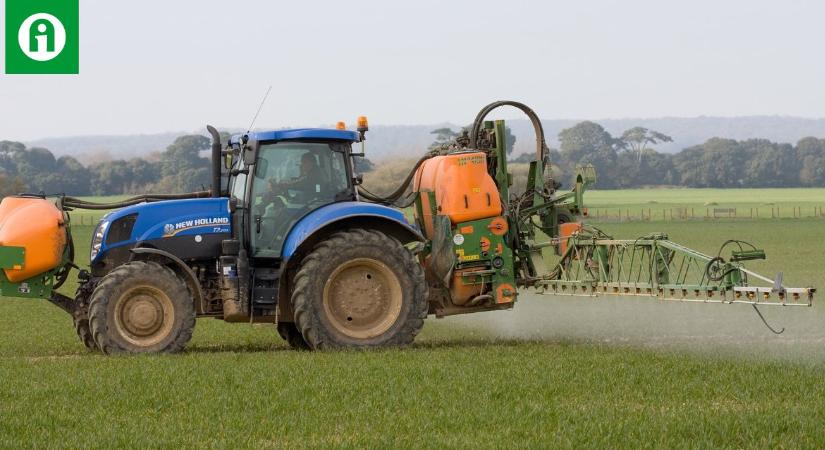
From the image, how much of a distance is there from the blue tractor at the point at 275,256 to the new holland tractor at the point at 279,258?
0.7 inches

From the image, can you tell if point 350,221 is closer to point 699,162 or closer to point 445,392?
point 445,392

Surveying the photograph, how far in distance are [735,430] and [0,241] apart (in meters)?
9.20

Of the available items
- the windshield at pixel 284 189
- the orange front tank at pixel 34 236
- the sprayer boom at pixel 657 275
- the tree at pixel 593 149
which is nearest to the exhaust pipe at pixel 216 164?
the windshield at pixel 284 189

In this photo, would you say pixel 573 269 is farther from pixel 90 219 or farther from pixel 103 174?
pixel 103 174

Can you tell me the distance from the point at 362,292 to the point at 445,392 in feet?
13.0

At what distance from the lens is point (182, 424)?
1000cm

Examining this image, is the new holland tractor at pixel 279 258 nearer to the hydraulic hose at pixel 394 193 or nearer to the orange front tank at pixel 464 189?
the orange front tank at pixel 464 189

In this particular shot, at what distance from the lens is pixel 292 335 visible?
650 inches

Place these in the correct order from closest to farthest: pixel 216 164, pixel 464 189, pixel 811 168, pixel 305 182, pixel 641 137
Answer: pixel 305 182, pixel 216 164, pixel 464 189, pixel 811 168, pixel 641 137

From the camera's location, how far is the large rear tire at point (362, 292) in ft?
49.0

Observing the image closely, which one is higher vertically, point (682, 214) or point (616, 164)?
point (616, 164)

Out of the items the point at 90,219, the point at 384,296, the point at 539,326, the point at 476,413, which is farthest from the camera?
the point at 90,219

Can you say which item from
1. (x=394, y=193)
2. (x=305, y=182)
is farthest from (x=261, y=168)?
(x=394, y=193)

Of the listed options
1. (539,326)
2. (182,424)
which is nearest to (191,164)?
(539,326)
